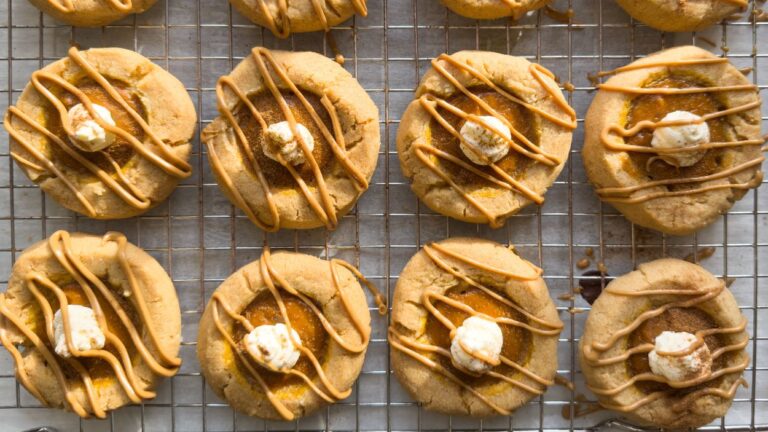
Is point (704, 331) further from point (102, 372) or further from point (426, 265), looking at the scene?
point (102, 372)

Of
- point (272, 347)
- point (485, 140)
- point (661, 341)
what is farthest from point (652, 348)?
point (272, 347)

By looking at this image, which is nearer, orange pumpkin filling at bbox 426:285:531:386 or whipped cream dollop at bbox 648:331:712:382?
whipped cream dollop at bbox 648:331:712:382

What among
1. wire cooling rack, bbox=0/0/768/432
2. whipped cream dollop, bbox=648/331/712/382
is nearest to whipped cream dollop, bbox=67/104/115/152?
wire cooling rack, bbox=0/0/768/432

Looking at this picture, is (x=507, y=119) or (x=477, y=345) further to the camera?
(x=507, y=119)

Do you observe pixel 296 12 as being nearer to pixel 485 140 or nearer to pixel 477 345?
pixel 485 140

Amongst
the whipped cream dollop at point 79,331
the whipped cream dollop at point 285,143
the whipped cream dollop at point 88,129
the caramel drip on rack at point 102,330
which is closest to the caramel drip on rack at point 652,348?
the whipped cream dollop at point 285,143

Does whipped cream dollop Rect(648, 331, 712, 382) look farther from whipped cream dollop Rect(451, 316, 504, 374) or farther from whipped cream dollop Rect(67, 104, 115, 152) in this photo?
whipped cream dollop Rect(67, 104, 115, 152)

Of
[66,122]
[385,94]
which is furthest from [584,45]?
[66,122]
